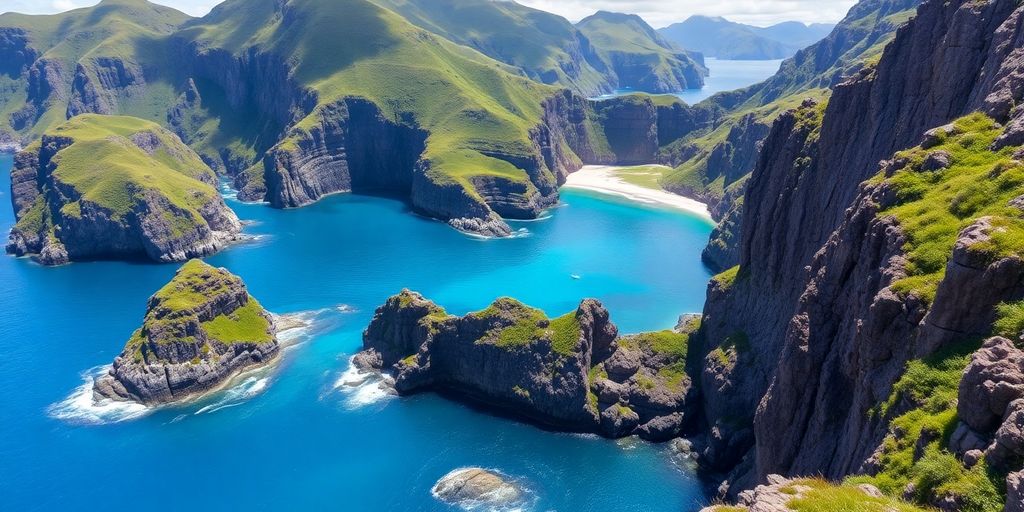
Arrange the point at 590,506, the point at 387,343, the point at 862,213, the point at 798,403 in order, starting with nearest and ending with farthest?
the point at 862,213, the point at 798,403, the point at 590,506, the point at 387,343

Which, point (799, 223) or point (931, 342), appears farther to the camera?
point (799, 223)

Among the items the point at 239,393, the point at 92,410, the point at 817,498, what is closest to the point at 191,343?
the point at 239,393

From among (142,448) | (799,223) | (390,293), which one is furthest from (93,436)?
(799,223)

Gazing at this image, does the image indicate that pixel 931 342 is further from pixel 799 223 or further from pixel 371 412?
pixel 371 412

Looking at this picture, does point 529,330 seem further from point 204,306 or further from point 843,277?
point 204,306

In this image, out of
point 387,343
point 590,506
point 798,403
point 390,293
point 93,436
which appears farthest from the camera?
point 390,293

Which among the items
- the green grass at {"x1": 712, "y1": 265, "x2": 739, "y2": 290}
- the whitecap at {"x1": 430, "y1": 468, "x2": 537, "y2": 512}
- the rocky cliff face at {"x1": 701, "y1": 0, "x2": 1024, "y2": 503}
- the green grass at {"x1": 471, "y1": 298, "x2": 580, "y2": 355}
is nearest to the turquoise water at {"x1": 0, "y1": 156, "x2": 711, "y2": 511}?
the whitecap at {"x1": 430, "y1": 468, "x2": 537, "y2": 512}

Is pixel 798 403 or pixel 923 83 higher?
pixel 923 83
